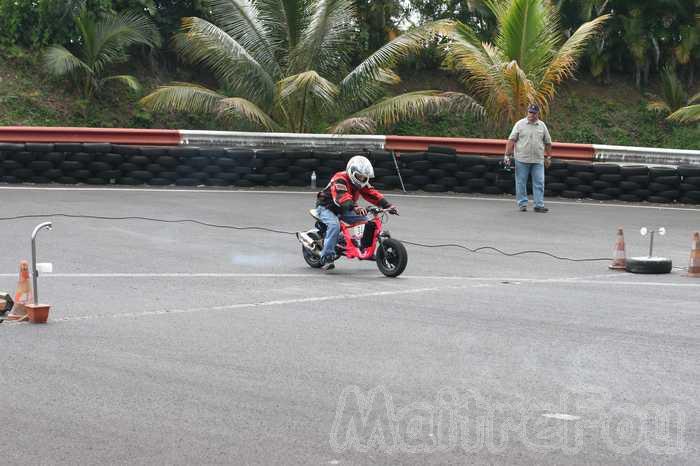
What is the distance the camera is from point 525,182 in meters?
19.4

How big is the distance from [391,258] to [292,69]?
1320cm

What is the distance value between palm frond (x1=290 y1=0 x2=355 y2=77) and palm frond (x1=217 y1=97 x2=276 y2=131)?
181 centimetres

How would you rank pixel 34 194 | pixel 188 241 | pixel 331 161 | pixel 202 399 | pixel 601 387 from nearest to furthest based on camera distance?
pixel 202 399, pixel 601 387, pixel 188 241, pixel 34 194, pixel 331 161

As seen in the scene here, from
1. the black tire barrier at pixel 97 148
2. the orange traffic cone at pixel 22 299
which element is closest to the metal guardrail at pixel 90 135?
the black tire barrier at pixel 97 148

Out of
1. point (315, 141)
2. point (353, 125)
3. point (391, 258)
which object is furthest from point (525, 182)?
point (391, 258)

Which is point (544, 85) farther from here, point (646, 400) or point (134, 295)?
point (646, 400)

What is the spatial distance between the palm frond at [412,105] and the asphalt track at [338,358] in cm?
946

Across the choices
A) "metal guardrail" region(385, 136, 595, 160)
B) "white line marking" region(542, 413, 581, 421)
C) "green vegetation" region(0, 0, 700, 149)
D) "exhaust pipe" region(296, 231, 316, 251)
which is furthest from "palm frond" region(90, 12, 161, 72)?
"white line marking" region(542, 413, 581, 421)

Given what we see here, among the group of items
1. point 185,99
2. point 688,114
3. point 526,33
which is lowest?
point 688,114

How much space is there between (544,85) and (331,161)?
6274mm

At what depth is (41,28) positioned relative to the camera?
2662 cm

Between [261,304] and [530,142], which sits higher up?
[530,142]

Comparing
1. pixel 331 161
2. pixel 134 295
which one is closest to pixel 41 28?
pixel 331 161

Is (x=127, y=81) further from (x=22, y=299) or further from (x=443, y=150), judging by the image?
(x=22, y=299)
